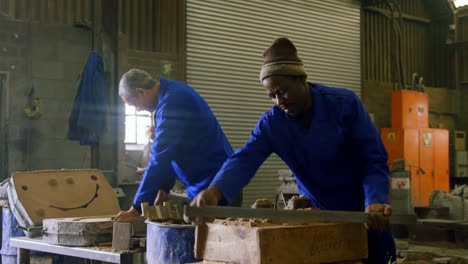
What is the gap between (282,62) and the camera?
103 inches

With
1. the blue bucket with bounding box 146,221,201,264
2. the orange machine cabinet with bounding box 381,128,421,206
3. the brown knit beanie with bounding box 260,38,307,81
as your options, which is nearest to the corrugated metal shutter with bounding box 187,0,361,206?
the orange machine cabinet with bounding box 381,128,421,206

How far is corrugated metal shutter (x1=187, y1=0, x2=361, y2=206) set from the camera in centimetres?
945

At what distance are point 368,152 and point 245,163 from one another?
1.80 ft

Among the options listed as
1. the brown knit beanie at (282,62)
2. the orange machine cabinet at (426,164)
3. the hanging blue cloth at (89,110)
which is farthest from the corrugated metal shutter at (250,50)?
the brown knit beanie at (282,62)

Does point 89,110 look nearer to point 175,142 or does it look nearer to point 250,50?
point 175,142

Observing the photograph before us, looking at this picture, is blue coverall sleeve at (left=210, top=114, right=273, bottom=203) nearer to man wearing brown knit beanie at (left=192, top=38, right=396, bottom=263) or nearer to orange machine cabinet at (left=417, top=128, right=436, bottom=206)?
man wearing brown knit beanie at (left=192, top=38, right=396, bottom=263)

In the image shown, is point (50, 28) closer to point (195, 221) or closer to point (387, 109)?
point (195, 221)

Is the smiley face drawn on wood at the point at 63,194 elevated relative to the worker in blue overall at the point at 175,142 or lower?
lower

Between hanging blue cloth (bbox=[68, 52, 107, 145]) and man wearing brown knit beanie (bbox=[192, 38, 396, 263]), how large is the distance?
4.24 m

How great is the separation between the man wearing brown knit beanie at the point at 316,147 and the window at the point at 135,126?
5902 mm

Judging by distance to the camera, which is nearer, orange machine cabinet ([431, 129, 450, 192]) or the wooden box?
the wooden box

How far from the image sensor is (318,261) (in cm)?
242

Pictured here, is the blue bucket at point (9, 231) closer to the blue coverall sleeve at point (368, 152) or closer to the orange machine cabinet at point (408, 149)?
the blue coverall sleeve at point (368, 152)

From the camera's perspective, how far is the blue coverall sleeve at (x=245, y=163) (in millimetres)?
2754
